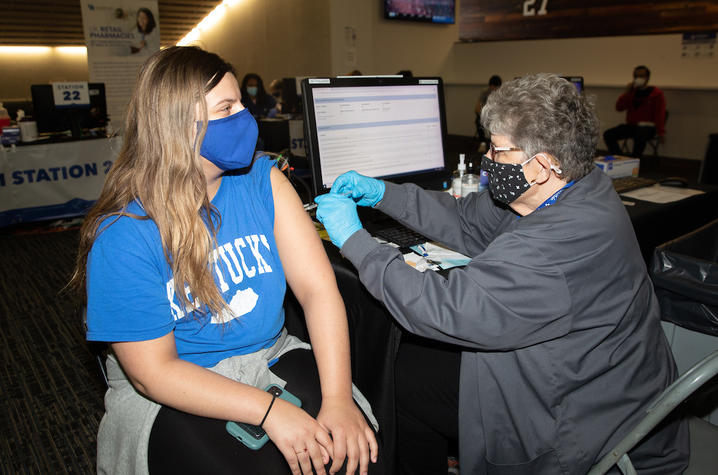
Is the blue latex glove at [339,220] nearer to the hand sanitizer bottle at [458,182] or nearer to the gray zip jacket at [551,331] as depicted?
the gray zip jacket at [551,331]

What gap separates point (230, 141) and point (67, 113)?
160 inches

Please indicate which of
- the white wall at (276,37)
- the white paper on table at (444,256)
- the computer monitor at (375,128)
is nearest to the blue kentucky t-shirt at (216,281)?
the computer monitor at (375,128)

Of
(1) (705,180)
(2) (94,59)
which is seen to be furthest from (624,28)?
(2) (94,59)

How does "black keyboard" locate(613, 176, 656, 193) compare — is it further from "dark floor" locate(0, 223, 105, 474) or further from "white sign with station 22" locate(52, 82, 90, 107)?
"white sign with station 22" locate(52, 82, 90, 107)

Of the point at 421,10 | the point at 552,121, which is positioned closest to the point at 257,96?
the point at 421,10

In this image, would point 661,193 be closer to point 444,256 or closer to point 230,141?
point 444,256

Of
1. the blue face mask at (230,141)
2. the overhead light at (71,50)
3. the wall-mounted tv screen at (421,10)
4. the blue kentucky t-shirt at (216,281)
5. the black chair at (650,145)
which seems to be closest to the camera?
the blue kentucky t-shirt at (216,281)

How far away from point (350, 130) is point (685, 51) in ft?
23.6

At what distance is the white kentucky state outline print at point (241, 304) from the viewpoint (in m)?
1.04

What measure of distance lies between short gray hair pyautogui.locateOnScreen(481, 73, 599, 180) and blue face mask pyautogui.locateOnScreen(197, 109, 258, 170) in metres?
0.55

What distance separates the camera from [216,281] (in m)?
1.03

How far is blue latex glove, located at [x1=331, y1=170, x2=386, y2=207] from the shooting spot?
1.35 m

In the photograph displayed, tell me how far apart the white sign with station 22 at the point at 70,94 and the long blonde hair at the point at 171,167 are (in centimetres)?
392

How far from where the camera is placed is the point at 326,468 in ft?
3.17
